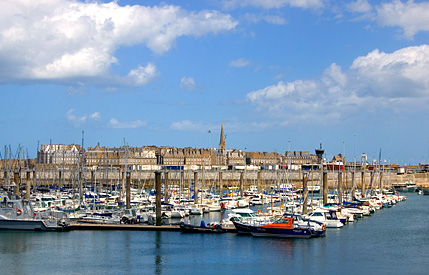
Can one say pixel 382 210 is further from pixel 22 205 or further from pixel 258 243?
pixel 22 205

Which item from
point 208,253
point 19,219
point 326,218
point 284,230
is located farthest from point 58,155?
point 208,253

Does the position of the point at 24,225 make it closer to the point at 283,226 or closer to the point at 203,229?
the point at 203,229

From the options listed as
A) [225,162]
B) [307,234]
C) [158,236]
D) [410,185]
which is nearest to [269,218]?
[307,234]

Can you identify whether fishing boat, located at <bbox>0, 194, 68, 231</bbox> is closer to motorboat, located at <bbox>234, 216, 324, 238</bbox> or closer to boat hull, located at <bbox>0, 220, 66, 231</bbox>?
boat hull, located at <bbox>0, 220, 66, 231</bbox>

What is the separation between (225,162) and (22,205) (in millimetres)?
148088

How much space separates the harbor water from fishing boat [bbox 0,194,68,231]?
0.83 meters

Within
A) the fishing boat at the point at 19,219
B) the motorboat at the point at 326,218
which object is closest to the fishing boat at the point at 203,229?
the motorboat at the point at 326,218

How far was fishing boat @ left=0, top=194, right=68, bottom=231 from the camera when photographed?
49875 mm

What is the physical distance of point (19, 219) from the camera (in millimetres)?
49938

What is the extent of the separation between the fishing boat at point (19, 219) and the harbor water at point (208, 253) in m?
0.83

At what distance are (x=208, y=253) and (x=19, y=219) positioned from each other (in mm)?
16831

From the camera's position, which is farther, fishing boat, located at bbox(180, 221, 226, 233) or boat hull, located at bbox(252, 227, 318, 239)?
fishing boat, located at bbox(180, 221, 226, 233)

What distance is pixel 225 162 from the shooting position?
19738 cm

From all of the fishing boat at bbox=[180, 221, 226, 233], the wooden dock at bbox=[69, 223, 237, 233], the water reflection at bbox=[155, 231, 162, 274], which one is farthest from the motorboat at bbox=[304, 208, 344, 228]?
the water reflection at bbox=[155, 231, 162, 274]
